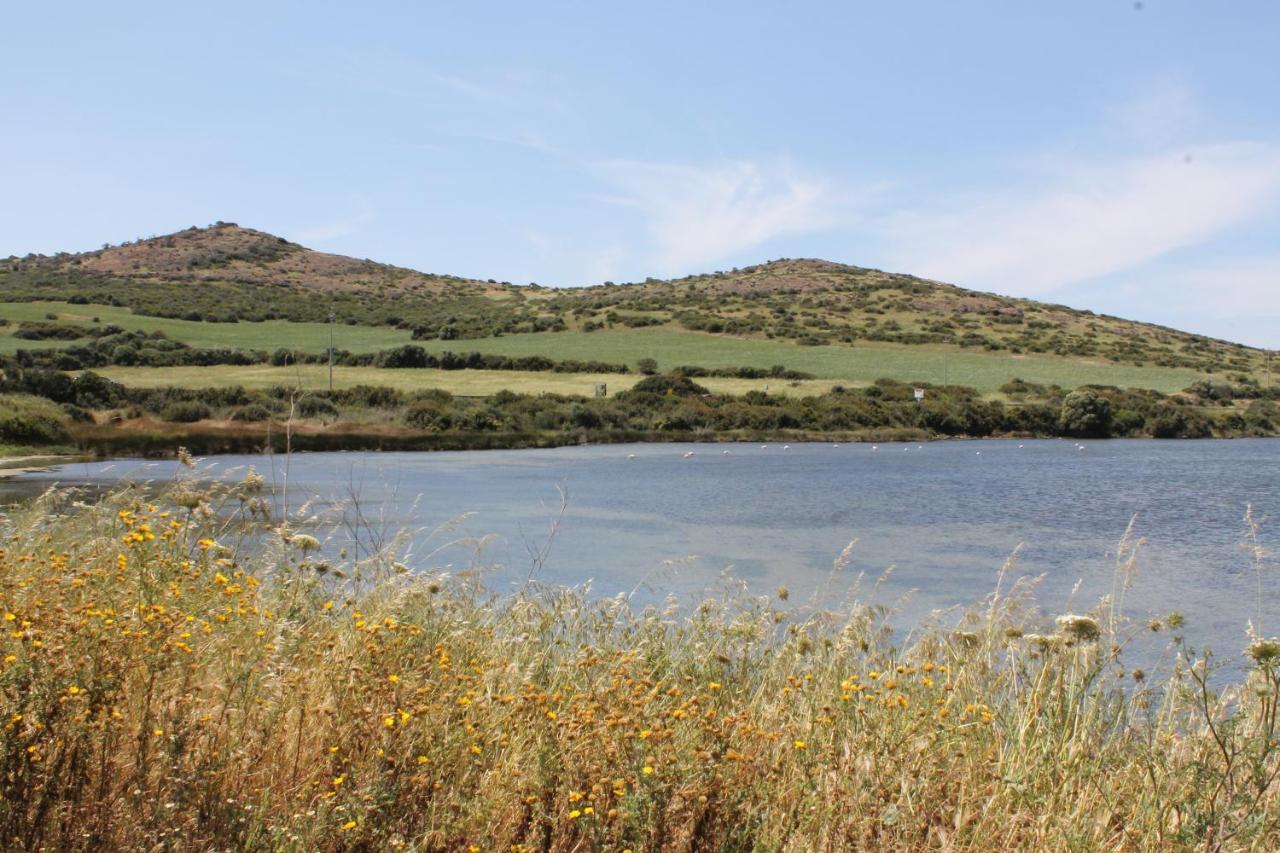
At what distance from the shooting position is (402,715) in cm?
362

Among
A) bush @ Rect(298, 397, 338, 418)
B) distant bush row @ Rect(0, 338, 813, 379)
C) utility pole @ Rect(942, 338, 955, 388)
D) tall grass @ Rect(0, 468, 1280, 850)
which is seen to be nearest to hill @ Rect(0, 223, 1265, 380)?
utility pole @ Rect(942, 338, 955, 388)

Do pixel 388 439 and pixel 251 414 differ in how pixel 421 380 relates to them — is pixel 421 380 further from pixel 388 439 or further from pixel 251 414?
pixel 251 414

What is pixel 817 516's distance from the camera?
67.4ft

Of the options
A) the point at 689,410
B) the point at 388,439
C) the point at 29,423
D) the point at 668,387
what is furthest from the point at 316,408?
the point at 668,387

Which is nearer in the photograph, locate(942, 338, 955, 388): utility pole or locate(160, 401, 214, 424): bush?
locate(160, 401, 214, 424): bush

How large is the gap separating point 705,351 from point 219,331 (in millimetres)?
34616

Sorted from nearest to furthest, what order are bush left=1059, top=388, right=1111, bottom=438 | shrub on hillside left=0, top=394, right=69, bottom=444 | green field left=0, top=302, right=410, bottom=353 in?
shrub on hillside left=0, top=394, right=69, bottom=444 < bush left=1059, top=388, right=1111, bottom=438 < green field left=0, top=302, right=410, bottom=353

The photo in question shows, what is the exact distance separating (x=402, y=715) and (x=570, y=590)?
14.3 ft

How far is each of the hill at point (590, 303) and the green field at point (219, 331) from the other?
10.3 ft

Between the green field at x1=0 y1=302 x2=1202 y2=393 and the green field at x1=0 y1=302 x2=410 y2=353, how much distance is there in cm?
8

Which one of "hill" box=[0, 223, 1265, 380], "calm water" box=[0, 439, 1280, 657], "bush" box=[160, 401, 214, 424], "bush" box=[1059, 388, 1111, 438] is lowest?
"calm water" box=[0, 439, 1280, 657]

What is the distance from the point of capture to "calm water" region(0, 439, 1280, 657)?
12430 mm

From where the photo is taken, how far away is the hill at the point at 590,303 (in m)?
85.6

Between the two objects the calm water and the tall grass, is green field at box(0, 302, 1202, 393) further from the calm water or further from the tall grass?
the tall grass
